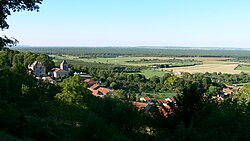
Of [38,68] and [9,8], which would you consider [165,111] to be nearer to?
[9,8]

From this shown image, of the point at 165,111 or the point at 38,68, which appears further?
the point at 38,68

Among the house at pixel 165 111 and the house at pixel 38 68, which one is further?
the house at pixel 38 68

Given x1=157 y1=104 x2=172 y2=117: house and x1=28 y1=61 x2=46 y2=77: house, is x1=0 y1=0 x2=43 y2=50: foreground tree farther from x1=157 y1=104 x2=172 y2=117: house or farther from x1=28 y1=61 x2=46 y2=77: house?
x1=28 y1=61 x2=46 y2=77: house

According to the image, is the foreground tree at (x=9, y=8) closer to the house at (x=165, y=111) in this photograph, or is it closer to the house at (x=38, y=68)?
the house at (x=165, y=111)

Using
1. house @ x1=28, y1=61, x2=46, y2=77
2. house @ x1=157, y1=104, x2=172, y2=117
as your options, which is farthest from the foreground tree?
house @ x1=28, y1=61, x2=46, y2=77

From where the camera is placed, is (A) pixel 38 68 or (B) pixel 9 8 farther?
(A) pixel 38 68

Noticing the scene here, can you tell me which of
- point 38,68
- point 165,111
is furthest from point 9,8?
point 38,68

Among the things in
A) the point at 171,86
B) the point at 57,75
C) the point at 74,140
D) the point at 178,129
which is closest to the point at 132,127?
the point at 74,140

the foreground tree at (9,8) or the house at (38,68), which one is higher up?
the foreground tree at (9,8)

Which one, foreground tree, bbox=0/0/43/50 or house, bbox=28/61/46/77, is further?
house, bbox=28/61/46/77

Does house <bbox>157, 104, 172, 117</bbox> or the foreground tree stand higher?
the foreground tree

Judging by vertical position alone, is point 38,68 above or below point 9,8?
below

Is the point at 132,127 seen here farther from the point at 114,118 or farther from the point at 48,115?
the point at 48,115

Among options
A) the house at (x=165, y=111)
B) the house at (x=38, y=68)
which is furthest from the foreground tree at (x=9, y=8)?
the house at (x=38, y=68)
